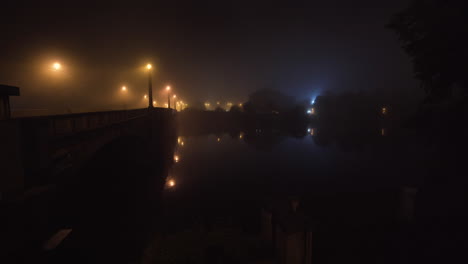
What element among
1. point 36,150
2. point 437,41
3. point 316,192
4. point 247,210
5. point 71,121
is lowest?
point 316,192

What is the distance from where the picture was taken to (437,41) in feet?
46.9

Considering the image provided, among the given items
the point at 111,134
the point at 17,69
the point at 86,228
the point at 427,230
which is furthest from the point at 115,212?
the point at 17,69

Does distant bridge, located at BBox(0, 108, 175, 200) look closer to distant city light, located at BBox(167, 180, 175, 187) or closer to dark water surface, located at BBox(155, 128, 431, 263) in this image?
dark water surface, located at BBox(155, 128, 431, 263)

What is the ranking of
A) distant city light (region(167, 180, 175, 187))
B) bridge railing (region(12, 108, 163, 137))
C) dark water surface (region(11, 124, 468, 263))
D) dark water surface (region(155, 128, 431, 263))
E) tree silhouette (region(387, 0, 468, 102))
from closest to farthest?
bridge railing (region(12, 108, 163, 137)) < dark water surface (region(11, 124, 468, 263)) < dark water surface (region(155, 128, 431, 263)) < tree silhouette (region(387, 0, 468, 102)) < distant city light (region(167, 180, 175, 187))

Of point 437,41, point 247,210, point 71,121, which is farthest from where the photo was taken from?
point 437,41

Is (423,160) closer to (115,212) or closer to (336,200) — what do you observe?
(336,200)

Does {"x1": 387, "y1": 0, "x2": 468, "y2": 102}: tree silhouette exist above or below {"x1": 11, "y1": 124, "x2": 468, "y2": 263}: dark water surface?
above

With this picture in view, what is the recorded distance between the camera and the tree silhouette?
45.3 feet

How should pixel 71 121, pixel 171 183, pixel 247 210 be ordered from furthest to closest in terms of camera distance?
pixel 171 183
pixel 247 210
pixel 71 121

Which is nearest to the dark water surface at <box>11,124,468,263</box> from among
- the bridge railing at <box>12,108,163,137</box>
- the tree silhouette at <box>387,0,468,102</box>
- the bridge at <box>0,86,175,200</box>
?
the bridge at <box>0,86,175,200</box>

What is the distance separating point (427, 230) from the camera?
26.8ft

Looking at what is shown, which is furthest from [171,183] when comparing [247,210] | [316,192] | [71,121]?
[71,121]

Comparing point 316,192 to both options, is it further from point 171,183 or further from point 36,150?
point 36,150

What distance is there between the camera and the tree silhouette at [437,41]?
13797 millimetres
